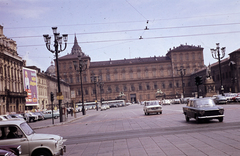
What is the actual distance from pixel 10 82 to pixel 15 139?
57.8 m

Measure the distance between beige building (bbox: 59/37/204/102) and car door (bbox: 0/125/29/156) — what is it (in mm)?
121429

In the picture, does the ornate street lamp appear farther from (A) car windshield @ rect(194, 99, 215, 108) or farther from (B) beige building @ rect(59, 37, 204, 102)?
(A) car windshield @ rect(194, 99, 215, 108)

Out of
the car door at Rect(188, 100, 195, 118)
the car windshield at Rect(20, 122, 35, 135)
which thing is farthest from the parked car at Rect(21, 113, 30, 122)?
the car windshield at Rect(20, 122, 35, 135)

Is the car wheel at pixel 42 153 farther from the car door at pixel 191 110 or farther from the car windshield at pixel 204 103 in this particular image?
the car windshield at pixel 204 103

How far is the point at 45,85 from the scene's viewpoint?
94.2 m

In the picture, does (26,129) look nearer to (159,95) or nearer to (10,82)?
(10,82)

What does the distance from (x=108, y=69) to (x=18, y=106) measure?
70.4 meters

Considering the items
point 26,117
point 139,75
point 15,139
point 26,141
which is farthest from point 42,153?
point 139,75

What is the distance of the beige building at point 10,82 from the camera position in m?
58.6

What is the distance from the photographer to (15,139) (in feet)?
27.3

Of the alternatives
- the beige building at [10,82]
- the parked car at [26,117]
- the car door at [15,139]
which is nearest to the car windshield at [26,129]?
the car door at [15,139]

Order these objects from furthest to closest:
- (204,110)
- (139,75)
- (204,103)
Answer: (139,75) < (204,103) < (204,110)

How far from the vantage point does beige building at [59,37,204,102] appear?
130125mm

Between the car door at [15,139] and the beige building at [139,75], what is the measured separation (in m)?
A: 121
